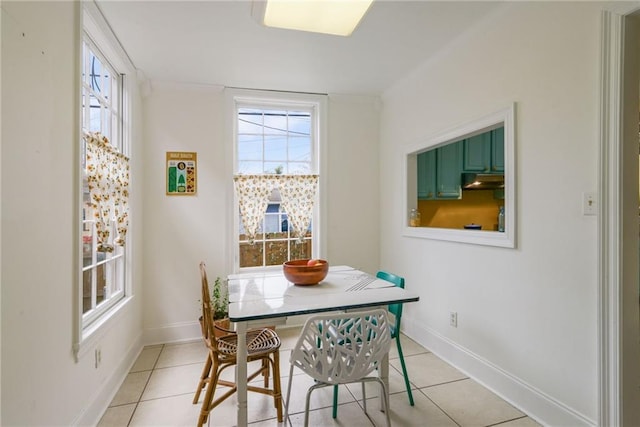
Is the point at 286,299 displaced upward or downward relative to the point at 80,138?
downward

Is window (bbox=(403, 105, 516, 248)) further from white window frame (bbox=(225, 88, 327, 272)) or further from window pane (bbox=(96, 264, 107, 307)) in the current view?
window pane (bbox=(96, 264, 107, 307))

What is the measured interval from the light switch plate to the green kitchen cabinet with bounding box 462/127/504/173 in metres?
1.82

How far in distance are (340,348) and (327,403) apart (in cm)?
88

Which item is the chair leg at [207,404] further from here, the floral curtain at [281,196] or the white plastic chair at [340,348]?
the floral curtain at [281,196]

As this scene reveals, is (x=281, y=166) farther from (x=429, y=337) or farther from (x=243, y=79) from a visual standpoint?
(x=429, y=337)

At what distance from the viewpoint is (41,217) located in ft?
4.51

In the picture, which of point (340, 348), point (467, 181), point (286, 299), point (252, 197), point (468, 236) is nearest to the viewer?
point (340, 348)

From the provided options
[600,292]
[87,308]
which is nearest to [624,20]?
[600,292]

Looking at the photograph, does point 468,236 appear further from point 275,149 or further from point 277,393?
point 275,149

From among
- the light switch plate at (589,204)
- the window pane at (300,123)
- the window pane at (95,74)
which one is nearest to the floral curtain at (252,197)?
the window pane at (300,123)

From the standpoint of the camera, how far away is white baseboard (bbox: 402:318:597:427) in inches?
69.2

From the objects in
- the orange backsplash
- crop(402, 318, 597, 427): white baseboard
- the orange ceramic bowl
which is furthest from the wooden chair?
the orange backsplash

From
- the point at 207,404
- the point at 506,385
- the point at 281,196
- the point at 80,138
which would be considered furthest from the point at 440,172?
the point at 80,138

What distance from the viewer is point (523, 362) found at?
1.99m
